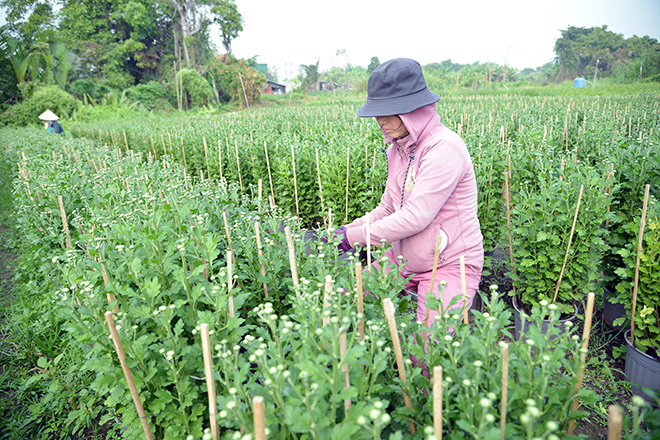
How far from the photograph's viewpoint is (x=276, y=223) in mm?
2615

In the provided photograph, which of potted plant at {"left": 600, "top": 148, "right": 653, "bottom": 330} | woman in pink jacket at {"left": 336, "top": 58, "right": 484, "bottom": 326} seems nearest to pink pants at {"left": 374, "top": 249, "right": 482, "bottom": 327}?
woman in pink jacket at {"left": 336, "top": 58, "right": 484, "bottom": 326}

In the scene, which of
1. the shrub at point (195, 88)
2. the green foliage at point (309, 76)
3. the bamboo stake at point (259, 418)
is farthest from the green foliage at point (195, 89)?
the bamboo stake at point (259, 418)

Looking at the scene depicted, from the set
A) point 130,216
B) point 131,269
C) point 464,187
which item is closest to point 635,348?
point 464,187

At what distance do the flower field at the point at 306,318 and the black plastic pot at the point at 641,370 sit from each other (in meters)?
0.09

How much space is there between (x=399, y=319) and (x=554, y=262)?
196 cm

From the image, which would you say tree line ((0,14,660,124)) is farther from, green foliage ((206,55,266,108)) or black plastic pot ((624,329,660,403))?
black plastic pot ((624,329,660,403))

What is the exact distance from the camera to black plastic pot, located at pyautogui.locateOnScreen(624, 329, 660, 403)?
2.64 m

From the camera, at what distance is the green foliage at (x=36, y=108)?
81.6ft

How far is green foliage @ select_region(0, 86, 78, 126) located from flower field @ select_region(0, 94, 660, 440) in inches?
990

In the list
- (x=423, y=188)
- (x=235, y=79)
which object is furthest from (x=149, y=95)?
(x=423, y=188)

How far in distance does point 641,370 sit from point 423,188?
211cm

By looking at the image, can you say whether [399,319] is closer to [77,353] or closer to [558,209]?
[558,209]

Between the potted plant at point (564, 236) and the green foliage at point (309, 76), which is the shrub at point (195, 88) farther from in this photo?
the potted plant at point (564, 236)

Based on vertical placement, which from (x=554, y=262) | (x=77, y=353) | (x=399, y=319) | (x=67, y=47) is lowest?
(x=77, y=353)
